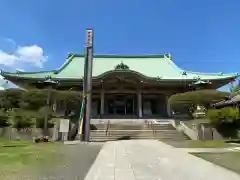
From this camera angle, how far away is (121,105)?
3256 cm

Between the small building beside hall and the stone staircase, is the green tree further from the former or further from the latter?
the small building beside hall

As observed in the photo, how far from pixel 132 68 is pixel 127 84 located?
627 centimetres

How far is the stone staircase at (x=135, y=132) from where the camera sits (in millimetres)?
20500

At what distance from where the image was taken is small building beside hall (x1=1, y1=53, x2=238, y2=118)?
2884 centimetres

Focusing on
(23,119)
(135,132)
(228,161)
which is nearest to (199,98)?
(135,132)

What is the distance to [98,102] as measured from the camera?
31.8 meters

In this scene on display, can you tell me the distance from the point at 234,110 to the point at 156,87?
1449 cm

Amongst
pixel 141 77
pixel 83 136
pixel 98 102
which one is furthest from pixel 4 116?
pixel 141 77

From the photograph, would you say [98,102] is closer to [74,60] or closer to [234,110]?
[74,60]

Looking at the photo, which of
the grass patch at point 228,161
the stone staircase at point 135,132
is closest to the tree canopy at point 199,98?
the stone staircase at point 135,132

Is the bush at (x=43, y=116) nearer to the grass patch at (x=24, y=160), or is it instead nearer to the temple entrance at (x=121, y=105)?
the grass patch at (x=24, y=160)

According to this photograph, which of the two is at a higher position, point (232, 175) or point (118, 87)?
point (118, 87)

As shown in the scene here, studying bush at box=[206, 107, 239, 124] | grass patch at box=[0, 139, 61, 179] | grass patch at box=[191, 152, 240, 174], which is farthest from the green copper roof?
grass patch at box=[191, 152, 240, 174]

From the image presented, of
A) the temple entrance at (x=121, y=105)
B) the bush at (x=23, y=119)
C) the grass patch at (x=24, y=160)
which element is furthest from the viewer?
the temple entrance at (x=121, y=105)
